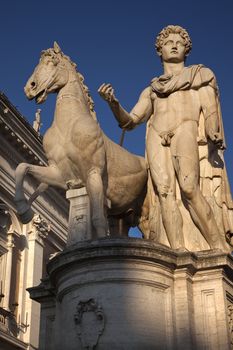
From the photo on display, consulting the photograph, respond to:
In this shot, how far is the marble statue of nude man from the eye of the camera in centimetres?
909

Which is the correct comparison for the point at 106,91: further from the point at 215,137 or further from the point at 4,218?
the point at 4,218

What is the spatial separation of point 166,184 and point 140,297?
6.12ft

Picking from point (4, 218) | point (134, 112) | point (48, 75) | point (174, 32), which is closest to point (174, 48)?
point (174, 32)

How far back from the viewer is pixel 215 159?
9.88 metres

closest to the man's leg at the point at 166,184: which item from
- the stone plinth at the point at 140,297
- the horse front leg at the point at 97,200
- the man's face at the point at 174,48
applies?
the stone plinth at the point at 140,297

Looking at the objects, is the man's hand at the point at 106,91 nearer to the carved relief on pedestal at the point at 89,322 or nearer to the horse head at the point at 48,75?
the horse head at the point at 48,75

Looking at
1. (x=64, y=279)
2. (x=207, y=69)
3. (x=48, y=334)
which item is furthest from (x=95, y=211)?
(x=207, y=69)

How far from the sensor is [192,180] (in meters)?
9.15

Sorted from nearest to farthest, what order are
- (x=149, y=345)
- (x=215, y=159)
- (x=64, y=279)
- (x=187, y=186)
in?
(x=149, y=345) → (x=64, y=279) → (x=187, y=186) → (x=215, y=159)

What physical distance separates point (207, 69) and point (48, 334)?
4.25 metres

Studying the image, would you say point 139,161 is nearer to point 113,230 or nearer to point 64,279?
point 113,230

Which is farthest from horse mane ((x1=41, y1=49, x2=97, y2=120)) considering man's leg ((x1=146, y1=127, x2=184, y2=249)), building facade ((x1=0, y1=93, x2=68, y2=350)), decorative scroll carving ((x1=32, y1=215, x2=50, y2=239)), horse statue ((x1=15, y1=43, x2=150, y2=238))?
decorative scroll carving ((x1=32, y1=215, x2=50, y2=239))

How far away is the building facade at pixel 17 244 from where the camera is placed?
26.4m

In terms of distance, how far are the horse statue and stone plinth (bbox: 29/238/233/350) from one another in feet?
2.22
